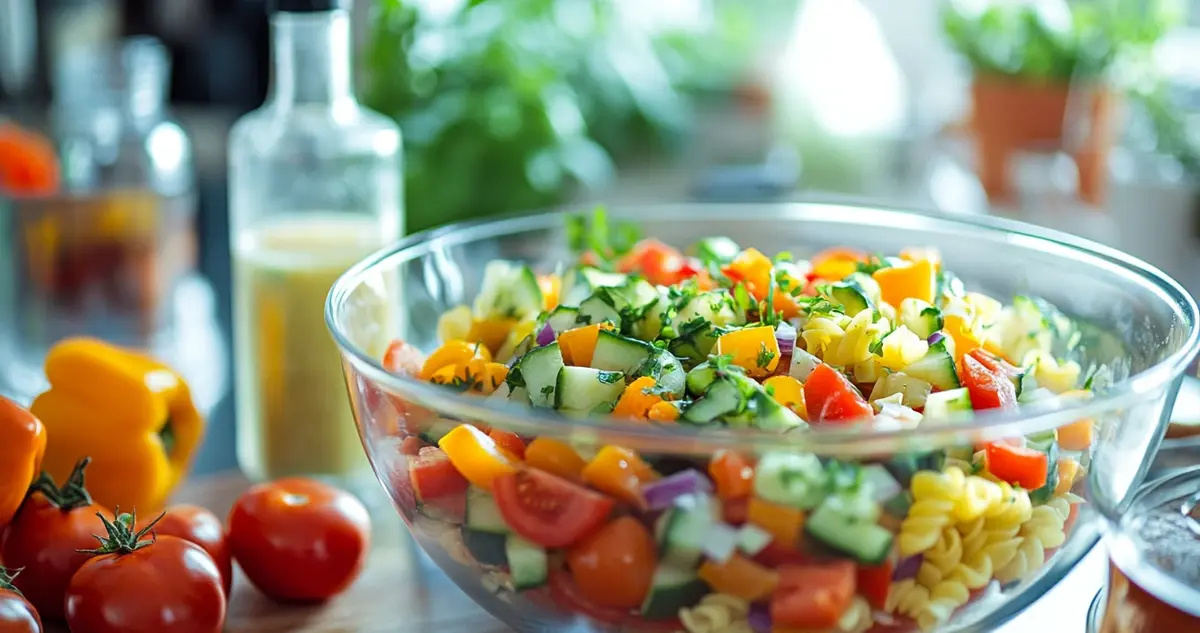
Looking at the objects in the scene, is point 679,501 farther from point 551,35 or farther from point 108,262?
point 551,35

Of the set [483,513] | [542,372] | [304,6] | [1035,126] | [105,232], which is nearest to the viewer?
[483,513]

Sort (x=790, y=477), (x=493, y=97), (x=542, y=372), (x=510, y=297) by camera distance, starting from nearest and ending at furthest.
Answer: (x=790, y=477), (x=542, y=372), (x=510, y=297), (x=493, y=97)

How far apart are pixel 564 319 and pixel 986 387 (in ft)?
1.12

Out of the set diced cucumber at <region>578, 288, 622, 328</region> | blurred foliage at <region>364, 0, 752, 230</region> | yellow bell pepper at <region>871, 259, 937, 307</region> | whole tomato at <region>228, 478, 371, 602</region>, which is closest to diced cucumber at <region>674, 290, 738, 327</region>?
diced cucumber at <region>578, 288, 622, 328</region>

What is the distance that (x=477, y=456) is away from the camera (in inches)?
32.7

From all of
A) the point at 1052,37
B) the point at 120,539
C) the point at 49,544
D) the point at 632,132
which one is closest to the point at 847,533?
the point at 120,539

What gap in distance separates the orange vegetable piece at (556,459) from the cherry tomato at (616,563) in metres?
0.04

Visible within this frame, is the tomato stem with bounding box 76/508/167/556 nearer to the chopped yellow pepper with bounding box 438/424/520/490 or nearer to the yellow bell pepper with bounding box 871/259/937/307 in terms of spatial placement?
the chopped yellow pepper with bounding box 438/424/520/490

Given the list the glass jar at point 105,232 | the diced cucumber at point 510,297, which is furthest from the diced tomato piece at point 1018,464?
the glass jar at point 105,232

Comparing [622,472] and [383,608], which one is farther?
[383,608]

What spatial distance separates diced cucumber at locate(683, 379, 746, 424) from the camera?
845 millimetres

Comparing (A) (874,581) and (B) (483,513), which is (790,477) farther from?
(B) (483,513)

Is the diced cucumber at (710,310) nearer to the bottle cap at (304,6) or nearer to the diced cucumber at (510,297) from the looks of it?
the diced cucumber at (510,297)

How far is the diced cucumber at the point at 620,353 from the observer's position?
3.14ft
